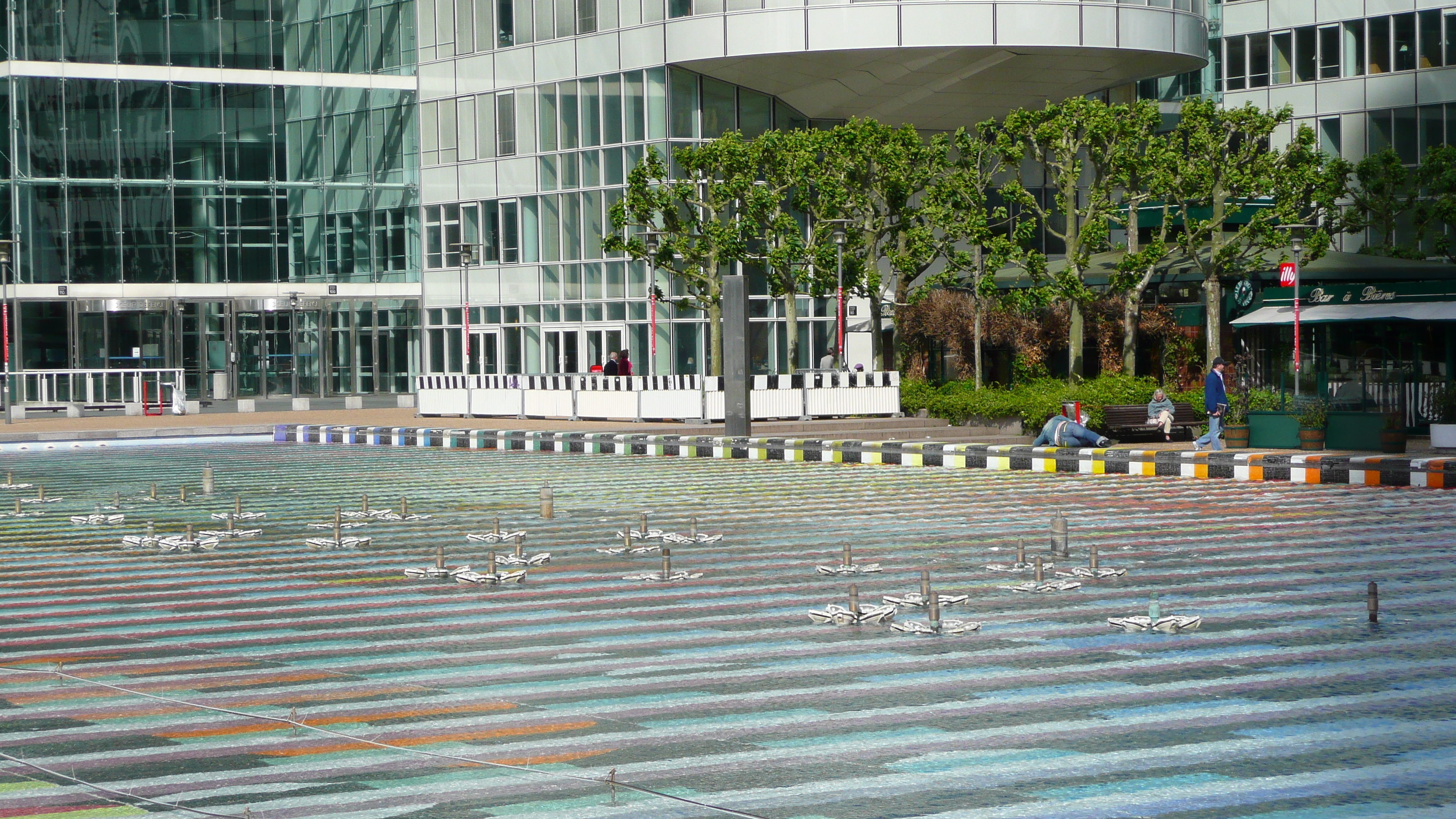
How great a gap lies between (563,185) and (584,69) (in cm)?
362

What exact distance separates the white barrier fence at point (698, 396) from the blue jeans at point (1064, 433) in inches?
386

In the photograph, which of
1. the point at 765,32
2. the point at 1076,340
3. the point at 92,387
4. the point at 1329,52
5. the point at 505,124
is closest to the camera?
the point at 1076,340

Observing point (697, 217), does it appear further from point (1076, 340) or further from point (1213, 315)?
point (1213, 315)

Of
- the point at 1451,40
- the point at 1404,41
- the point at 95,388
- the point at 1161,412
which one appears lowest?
the point at 1161,412

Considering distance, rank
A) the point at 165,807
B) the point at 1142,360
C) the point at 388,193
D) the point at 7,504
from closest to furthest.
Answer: the point at 165,807 → the point at 7,504 → the point at 1142,360 → the point at 388,193

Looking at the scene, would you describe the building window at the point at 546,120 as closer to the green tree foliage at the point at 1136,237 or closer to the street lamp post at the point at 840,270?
the street lamp post at the point at 840,270

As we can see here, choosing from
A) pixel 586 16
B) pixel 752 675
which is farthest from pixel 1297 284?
pixel 586 16

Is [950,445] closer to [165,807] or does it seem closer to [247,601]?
[247,601]

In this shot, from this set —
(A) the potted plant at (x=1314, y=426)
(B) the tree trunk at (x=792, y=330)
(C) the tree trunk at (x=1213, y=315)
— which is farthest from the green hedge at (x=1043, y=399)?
(B) the tree trunk at (x=792, y=330)

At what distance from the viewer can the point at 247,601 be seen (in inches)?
507

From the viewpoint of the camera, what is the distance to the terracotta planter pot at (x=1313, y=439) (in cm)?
2752

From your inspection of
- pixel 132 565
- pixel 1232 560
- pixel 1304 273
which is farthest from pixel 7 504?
pixel 1304 273

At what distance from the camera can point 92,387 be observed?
4938 centimetres

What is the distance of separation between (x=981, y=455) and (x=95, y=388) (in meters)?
32.4
